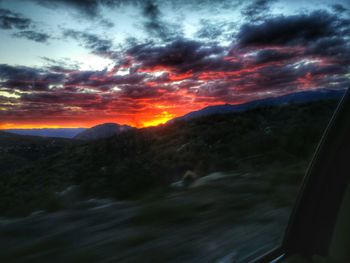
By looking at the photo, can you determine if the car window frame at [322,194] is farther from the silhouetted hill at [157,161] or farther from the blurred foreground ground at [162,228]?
the silhouetted hill at [157,161]

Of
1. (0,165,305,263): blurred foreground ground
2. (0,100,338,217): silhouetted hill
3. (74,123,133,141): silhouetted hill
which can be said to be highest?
(74,123,133,141): silhouetted hill

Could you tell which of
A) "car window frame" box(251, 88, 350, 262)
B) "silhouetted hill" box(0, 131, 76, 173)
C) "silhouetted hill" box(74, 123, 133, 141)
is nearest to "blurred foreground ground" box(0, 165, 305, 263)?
"car window frame" box(251, 88, 350, 262)

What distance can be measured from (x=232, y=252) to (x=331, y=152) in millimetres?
713

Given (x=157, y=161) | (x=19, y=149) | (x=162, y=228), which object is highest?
(x=19, y=149)

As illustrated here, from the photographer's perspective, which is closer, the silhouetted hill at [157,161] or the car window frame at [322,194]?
the car window frame at [322,194]

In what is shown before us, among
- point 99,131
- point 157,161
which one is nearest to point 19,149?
point 99,131

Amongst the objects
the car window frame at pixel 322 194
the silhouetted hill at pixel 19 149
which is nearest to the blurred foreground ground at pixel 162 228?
the car window frame at pixel 322 194

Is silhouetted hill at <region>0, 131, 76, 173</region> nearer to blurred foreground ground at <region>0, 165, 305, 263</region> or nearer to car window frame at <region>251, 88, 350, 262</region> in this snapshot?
blurred foreground ground at <region>0, 165, 305, 263</region>

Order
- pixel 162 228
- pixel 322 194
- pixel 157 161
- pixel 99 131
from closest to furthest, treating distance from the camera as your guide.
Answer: pixel 322 194 < pixel 162 228 < pixel 99 131 < pixel 157 161

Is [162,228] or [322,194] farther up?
[322,194]

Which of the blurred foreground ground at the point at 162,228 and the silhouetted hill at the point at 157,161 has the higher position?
the silhouetted hill at the point at 157,161

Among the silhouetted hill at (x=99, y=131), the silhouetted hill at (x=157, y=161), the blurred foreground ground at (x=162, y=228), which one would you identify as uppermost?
the silhouetted hill at (x=99, y=131)

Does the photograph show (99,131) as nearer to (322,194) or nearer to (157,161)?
(157,161)

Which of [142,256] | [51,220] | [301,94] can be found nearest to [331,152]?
[142,256]
